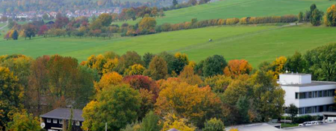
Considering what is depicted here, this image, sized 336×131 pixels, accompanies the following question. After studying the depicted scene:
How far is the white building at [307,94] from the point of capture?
2918 inches

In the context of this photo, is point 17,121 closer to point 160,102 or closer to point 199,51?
point 160,102

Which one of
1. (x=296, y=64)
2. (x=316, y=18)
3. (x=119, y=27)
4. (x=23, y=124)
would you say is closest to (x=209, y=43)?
(x=316, y=18)

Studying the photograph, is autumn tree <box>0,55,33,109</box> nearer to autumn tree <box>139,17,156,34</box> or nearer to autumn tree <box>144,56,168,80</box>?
autumn tree <box>144,56,168,80</box>

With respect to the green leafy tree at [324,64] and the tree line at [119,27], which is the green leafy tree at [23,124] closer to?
the green leafy tree at [324,64]

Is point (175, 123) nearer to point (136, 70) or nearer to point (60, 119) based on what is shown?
point (60, 119)

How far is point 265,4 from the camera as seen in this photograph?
164m

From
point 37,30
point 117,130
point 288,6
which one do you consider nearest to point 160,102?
point 117,130

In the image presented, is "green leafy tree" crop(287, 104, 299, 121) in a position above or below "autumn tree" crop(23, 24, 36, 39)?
below

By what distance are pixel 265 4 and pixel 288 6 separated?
8472 millimetres

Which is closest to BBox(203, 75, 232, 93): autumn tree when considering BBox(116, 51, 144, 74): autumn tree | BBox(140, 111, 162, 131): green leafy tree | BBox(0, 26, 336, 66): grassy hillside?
BBox(116, 51, 144, 74): autumn tree

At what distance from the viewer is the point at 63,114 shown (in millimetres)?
66812

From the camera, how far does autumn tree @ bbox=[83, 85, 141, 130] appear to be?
61531 millimetres

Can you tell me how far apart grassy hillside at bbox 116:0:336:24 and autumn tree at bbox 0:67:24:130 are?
85.4m

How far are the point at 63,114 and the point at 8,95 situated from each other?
6174 mm
